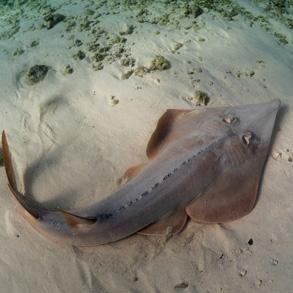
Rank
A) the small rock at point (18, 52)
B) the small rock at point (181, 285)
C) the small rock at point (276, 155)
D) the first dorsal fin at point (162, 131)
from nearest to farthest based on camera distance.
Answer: the small rock at point (181, 285) → the small rock at point (276, 155) → the first dorsal fin at point (162, 131) → the small rock at point (18, 52)

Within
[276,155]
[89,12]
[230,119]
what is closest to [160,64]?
[230,119]

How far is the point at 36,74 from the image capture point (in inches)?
218

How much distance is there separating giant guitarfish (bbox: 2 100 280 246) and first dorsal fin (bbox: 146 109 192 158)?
4cm

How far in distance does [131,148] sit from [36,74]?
7.56 feet

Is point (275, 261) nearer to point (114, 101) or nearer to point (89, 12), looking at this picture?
point (114, 101)

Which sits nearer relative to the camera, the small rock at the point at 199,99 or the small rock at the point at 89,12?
the small rock at the point at 199,99

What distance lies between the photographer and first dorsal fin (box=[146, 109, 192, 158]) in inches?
161

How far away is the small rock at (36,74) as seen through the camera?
547 cm

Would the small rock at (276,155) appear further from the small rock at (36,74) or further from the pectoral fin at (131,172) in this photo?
the small rock at (36,74)

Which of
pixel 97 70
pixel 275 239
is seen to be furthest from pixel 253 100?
pixel 97 70

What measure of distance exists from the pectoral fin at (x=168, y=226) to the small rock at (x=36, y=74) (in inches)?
126

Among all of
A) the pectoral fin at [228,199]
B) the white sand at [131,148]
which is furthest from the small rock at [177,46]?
the pectoral fin at [228,199]

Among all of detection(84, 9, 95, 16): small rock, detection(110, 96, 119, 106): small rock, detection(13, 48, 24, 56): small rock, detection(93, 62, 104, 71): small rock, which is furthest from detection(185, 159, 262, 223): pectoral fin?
detection(84, 9, 95, 16): small rock

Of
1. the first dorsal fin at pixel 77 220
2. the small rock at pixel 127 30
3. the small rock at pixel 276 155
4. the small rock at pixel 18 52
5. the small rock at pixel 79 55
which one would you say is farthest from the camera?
the small rock at pixel 18 52
